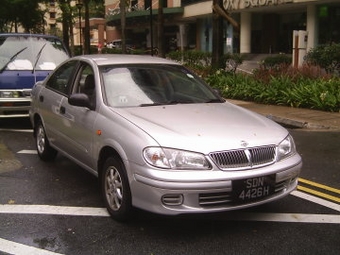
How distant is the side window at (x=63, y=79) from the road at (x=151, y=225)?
115cm

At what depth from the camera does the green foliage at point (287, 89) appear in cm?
1115

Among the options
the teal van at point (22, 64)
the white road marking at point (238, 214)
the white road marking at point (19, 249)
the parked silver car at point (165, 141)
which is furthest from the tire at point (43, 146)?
the white road marking at point (19, 249)

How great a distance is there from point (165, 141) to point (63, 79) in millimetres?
2629

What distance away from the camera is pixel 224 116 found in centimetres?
467

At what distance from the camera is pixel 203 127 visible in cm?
422

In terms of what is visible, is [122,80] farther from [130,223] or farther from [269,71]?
[269,71]

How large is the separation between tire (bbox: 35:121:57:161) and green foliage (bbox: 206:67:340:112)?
6.89 m

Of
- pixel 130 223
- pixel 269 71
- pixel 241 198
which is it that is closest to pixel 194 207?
pixel 241 198

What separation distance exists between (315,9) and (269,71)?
16.1 meters

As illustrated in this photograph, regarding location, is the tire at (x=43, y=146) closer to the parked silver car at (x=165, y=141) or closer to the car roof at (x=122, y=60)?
the parked silver car at (x=165, y=141)

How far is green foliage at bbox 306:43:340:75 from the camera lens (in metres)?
16.0

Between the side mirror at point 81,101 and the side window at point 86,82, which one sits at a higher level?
the side window at point 86,82

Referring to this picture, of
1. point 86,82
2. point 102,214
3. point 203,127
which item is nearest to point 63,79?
point 86,82

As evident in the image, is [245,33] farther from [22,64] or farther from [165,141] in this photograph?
[165,141]
